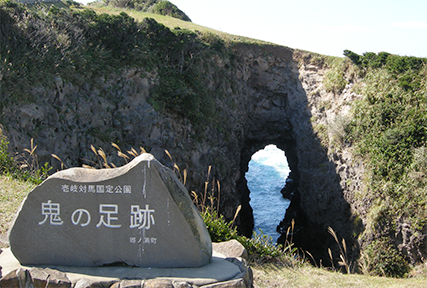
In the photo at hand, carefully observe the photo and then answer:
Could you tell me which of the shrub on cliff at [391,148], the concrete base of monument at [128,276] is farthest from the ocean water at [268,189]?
the concrete base of monument at [128,276]

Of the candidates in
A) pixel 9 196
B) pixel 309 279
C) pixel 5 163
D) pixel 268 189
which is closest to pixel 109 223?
pixel 9 196

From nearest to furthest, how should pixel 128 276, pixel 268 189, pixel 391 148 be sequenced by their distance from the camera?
pixel 128 276
pixel 391 148
pixel 268 189

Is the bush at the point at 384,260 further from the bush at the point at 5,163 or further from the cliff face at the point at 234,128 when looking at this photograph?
the bush at the point at 5,163

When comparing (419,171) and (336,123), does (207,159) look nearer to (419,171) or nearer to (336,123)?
(336,123)

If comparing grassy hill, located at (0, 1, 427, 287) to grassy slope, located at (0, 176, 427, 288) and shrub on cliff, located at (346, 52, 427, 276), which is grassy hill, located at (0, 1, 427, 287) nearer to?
shrub on cliff, located at (346, 52, 427, 276)

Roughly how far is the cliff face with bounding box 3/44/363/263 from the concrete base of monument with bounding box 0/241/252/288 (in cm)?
658

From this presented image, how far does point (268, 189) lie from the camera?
2748 cm

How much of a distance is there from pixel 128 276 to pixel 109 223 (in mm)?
669

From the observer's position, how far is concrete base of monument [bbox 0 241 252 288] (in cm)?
352

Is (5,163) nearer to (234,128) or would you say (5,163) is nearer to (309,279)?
(309,279)

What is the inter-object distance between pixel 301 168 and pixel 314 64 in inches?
212

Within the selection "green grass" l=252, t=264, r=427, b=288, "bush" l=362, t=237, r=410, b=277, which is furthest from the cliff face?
"green grass" l=252, t=264, r=427, b=288

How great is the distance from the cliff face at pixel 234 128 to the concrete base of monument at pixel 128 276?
259 inches

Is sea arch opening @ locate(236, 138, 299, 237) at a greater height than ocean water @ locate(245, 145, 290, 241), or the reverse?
sea arch opening @ locate(236, 138, 299, 237)
